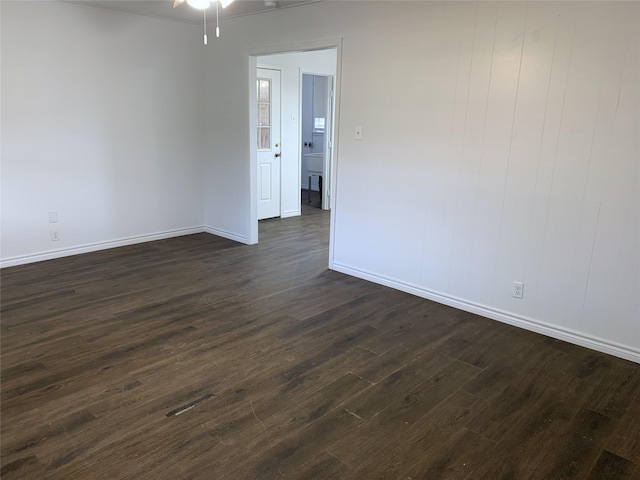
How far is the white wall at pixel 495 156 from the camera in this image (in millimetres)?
2834

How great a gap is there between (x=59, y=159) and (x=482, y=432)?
449cm

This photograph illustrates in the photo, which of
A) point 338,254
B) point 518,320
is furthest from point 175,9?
point 518,320

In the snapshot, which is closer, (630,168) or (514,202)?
(630,168)

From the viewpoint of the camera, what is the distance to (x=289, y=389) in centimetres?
254

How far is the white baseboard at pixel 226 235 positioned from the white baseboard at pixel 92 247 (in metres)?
0.11

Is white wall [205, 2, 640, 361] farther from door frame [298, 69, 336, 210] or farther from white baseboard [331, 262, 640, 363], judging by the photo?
door frame [298, 69, 336, 210]

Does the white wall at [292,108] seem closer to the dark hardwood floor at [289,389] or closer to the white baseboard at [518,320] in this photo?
the white baseboard at [518,320]

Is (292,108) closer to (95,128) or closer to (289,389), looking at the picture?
(95,128)

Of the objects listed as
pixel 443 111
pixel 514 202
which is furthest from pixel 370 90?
pixel 514 202

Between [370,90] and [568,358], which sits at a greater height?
[370,90]

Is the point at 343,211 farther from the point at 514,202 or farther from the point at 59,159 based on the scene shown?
the point at 59,159

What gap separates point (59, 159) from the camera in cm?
457

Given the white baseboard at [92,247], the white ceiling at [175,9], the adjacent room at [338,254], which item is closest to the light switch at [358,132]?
the adjacent room at [338,254]

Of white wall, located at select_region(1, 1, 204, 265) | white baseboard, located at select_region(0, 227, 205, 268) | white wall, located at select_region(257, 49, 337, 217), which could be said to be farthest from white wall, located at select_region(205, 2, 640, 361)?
white baseboard, located at select_region(0, 227, 205, 268)
